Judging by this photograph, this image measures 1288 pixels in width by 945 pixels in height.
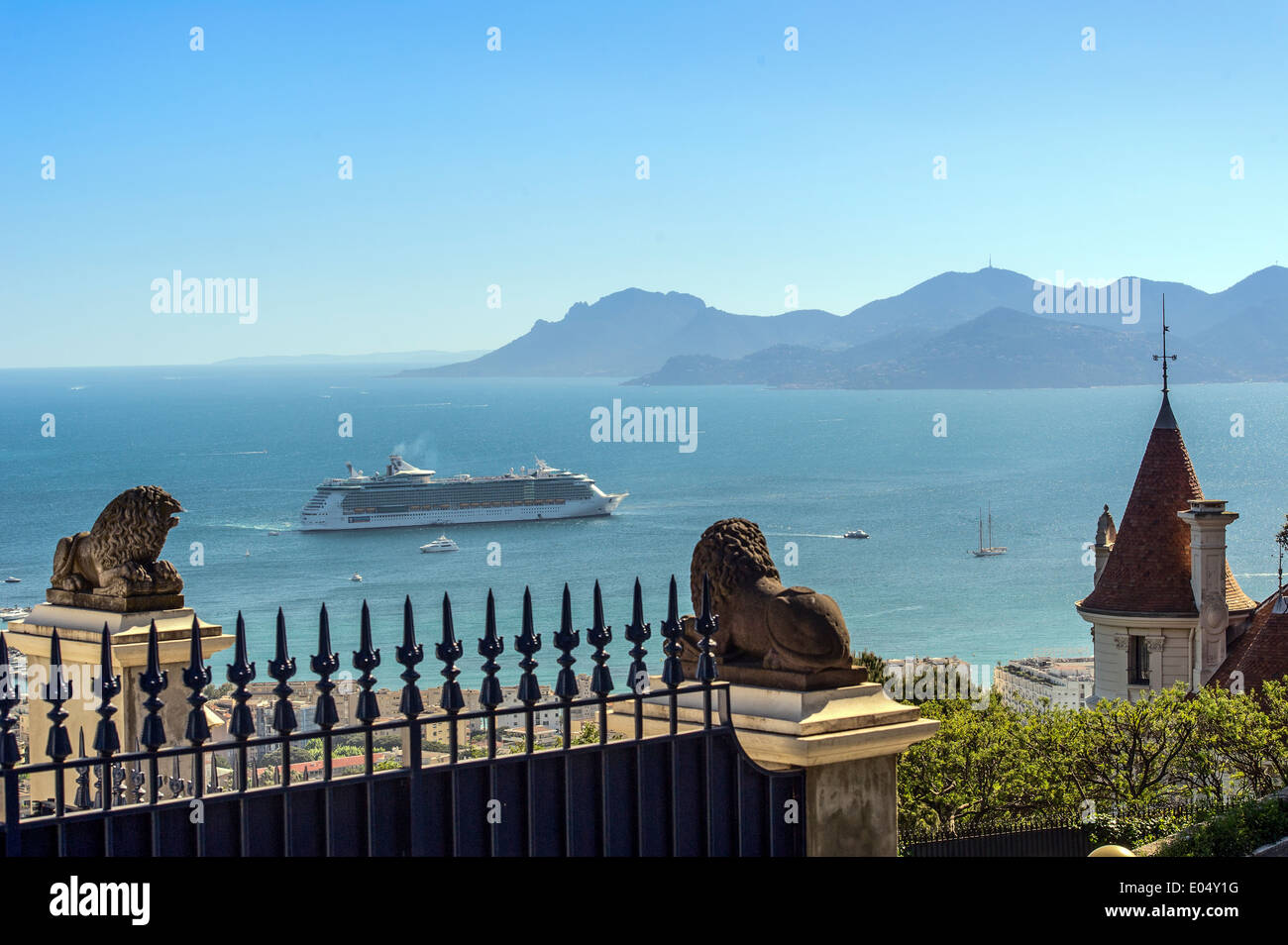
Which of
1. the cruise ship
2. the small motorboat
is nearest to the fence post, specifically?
the small motorboat

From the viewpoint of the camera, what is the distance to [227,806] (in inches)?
157

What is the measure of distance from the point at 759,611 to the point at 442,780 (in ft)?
4.06

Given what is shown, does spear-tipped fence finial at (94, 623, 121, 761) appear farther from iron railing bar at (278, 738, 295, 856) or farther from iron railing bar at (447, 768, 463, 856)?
iron railing bar at (447, 768, 463, 856)

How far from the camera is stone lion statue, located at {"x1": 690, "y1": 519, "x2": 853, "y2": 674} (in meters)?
4.94

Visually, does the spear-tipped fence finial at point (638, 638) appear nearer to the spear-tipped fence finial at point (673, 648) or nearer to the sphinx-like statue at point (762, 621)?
the spear-tipped fence finial at point (673, 648)

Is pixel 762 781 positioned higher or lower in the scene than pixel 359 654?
lower

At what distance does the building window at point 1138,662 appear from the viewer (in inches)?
981

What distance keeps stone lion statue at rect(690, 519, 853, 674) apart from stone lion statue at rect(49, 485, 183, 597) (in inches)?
121

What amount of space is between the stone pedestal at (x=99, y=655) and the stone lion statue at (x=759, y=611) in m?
2.69

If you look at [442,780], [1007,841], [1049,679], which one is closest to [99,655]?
[442,780]

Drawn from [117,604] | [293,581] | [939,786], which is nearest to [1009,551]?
[293,581]

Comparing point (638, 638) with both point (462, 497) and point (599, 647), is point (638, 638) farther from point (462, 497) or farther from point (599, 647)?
point (462, 497)
